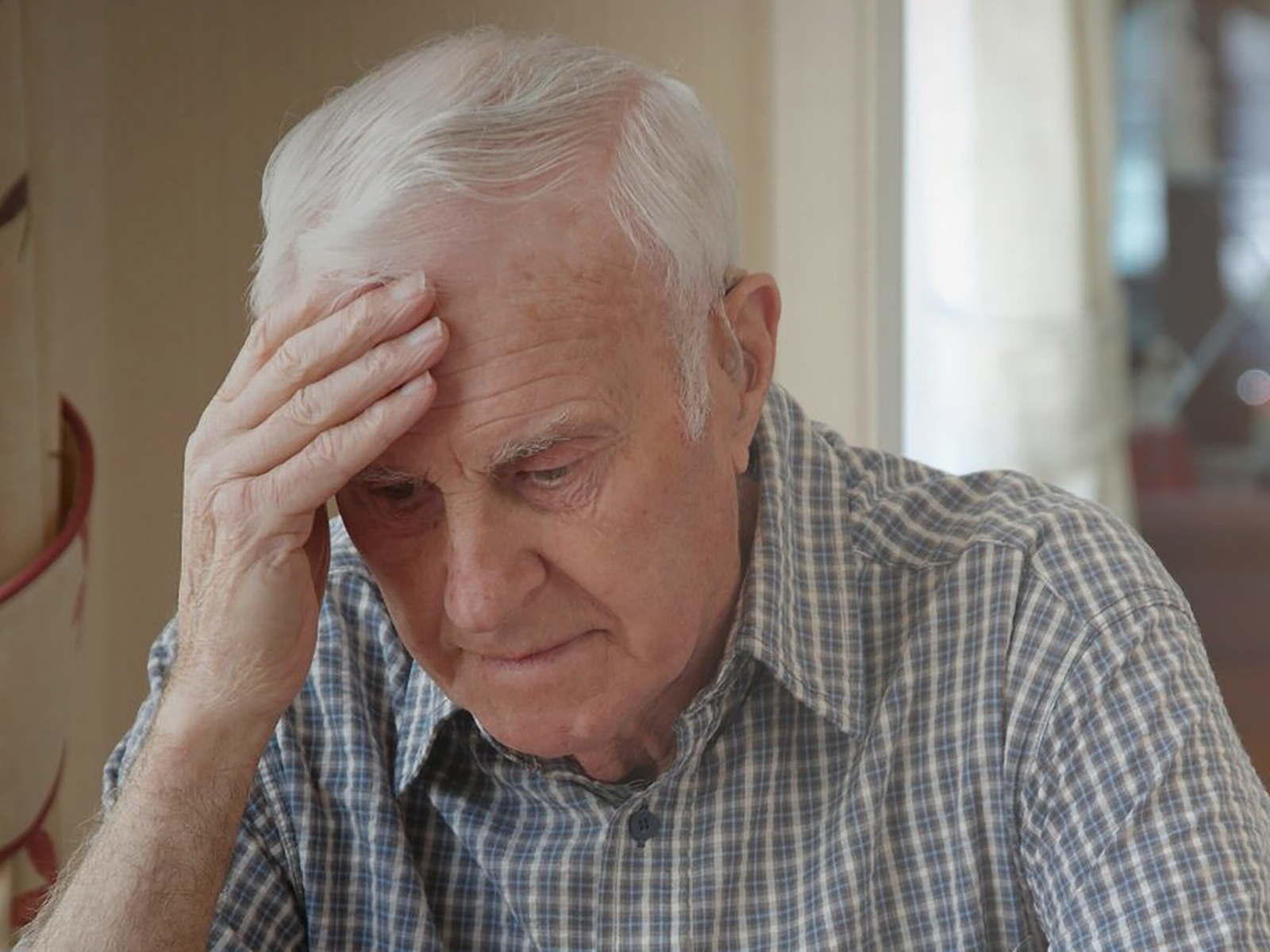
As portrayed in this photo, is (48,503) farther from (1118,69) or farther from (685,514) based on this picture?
(1118,69)

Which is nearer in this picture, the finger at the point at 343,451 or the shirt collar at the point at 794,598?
the finger at the point at 343,451

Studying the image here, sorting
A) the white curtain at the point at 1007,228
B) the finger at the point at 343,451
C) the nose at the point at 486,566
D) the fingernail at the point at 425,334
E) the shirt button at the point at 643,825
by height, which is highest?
the white curtain at the point at 1007,228

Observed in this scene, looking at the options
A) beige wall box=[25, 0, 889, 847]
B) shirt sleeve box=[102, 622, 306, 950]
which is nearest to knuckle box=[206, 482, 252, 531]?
shirt sleeve box=[102, 622, 306, 950]

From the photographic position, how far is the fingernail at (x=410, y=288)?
119 centimetres

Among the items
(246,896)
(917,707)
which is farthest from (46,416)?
(917,707)

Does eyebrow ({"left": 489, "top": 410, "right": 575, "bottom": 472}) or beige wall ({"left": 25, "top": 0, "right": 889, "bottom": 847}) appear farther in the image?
beige wall ({"left": 25, "top": 0, "right": 889, "bottom": 847})

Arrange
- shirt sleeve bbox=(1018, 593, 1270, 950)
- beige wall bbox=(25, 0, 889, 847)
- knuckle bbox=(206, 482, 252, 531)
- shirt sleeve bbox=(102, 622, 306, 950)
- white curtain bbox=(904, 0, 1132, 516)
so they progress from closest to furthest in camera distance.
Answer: shirt sleeve bbox=(1018, 593, 1270, 950) < knuckle bbox=(206, 482, 252, 531) < shirt sleeve bbox=(102, 622, 306, 950) < beige wall bbox=(25, 0, 889, 847) < white curtain bbox=(904, 0, 1132, 516)

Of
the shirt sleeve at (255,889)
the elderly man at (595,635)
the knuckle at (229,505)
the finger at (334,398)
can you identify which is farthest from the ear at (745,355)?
the shirt sleeve at (255,889)

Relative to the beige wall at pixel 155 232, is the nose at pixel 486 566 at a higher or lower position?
lower

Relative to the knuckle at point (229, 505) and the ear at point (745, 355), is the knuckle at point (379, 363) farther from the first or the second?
the ear at point (745, 355)

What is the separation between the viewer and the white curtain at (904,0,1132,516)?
116 inches

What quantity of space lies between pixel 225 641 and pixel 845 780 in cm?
53

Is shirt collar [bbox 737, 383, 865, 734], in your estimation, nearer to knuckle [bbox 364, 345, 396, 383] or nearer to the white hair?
the white hair

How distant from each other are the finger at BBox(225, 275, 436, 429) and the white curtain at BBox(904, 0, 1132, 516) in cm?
187
